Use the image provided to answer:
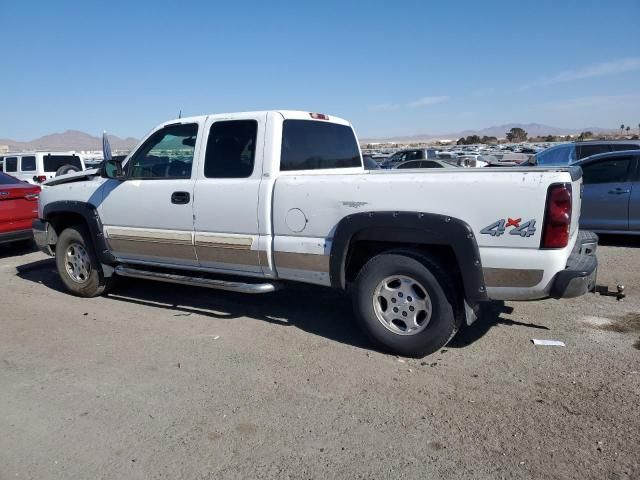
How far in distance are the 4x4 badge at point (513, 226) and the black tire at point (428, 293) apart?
1.71ft

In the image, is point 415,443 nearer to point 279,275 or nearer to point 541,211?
point 541,211

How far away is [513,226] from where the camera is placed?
3742 millimetres

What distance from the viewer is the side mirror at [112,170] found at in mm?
5484

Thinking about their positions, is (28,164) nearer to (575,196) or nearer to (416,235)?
(416,235)

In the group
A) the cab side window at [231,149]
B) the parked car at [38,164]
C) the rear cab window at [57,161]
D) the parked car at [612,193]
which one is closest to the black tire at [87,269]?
the cab side window at [231,149]

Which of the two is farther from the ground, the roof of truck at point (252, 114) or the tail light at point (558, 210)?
the roof of truck at point (252, 114)

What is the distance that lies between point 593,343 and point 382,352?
1.81 meters

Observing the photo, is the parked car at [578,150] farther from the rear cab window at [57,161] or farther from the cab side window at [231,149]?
the rear cab window at [57,161]

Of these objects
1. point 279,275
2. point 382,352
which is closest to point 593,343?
point 382,352

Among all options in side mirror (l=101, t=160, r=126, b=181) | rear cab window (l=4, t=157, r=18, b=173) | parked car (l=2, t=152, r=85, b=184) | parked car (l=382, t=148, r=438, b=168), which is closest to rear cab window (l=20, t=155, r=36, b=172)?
parked car (l=2, t=152, r=85, b=184)

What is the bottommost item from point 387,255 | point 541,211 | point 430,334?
point 430,334

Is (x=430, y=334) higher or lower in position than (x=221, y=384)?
higher

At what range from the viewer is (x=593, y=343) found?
4.52 metres

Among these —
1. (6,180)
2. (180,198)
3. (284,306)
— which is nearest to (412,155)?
(6,180)
